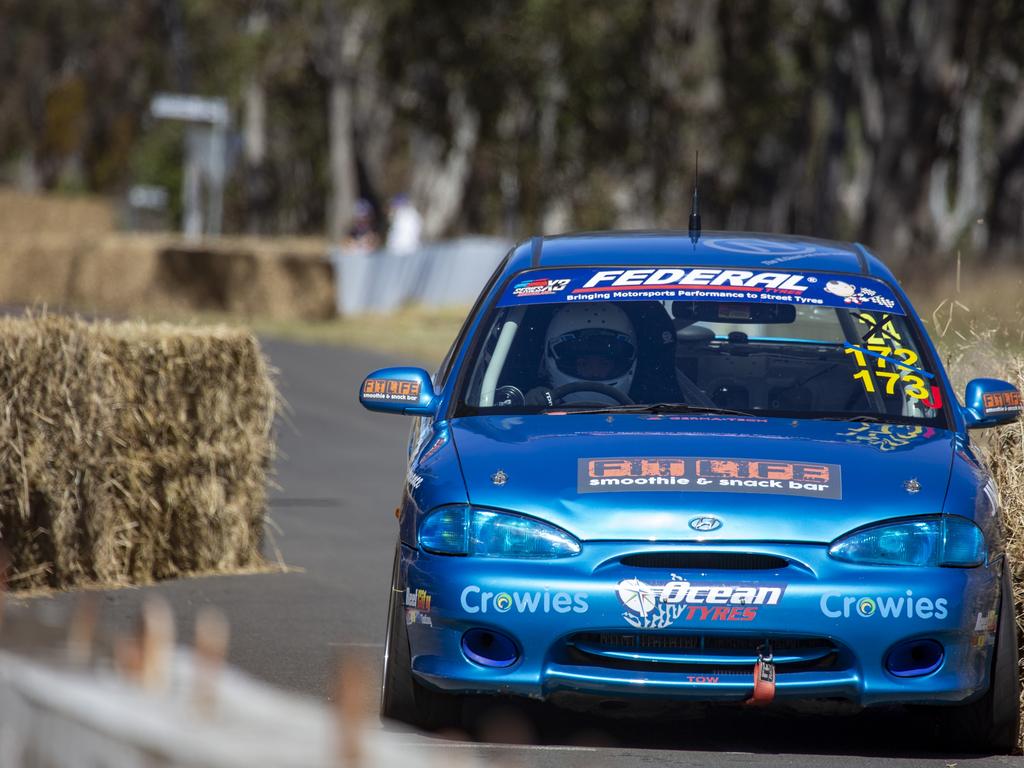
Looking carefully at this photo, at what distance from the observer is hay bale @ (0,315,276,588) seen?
8250 mm

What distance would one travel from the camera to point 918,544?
5.77m

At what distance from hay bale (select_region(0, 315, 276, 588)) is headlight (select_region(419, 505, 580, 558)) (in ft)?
9.57

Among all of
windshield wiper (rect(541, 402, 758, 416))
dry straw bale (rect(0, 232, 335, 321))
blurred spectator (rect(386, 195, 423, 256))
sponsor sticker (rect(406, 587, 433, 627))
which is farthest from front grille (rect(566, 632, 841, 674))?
blurred spectator (rect(386, 195, 423, 256))

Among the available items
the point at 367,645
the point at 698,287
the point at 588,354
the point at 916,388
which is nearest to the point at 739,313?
the point at 698,287

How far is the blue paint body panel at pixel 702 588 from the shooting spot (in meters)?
5.60

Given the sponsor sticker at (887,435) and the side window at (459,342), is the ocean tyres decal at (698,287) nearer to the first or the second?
the side window at (459,342)

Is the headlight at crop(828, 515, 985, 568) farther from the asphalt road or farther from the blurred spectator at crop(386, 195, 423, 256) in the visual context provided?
the blurred spectator at crop(386, 195, 423, 256)

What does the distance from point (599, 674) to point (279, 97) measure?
2020 inches

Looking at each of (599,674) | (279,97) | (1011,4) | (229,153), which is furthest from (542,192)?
(599,674)

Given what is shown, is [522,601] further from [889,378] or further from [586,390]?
[889,378]

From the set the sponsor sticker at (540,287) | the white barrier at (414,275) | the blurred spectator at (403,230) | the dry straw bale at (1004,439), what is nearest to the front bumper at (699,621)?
the dry straw bale at (1004,439)

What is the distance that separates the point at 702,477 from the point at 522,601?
64cm

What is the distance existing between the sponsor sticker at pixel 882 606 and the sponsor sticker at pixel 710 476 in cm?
32

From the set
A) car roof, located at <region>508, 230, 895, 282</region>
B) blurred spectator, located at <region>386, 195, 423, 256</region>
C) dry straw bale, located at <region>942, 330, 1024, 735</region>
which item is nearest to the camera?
dry straw bale, located at <region>942, 330, 1024, 735</region>
